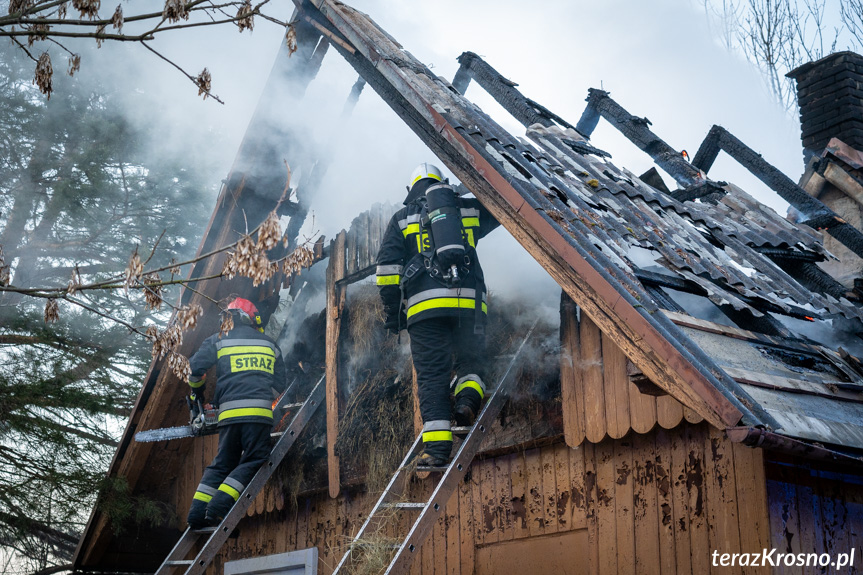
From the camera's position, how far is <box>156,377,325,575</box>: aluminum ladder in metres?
6.17

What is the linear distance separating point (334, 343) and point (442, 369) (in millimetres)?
2132

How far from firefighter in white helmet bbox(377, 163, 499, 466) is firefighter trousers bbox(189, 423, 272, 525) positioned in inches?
73.4

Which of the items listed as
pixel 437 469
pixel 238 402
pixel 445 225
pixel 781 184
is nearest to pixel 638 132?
pixel 781 184

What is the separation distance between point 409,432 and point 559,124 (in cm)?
396

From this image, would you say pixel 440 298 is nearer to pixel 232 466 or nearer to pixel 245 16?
pixel 245 16

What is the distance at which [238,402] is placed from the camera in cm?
682

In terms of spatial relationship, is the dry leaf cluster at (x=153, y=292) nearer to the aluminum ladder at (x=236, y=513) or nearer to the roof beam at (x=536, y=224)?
the roof beam at (x=536, y=224)

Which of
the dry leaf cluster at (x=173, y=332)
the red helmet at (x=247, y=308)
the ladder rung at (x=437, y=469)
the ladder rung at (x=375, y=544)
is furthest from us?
the red helmet at (x=247, y=308)

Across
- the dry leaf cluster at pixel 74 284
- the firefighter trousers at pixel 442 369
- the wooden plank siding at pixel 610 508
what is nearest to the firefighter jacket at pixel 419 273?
the firefighter trousers at pixel 442 369

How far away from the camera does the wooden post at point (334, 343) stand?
6.86 meters

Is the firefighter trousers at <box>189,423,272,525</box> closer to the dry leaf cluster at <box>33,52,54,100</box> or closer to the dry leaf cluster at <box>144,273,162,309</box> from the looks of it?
the dry leaf cluster at <box>144,273,162,309</box>

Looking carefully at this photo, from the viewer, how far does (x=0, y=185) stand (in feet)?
36.7

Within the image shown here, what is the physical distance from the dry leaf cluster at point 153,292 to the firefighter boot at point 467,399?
7.63 ft

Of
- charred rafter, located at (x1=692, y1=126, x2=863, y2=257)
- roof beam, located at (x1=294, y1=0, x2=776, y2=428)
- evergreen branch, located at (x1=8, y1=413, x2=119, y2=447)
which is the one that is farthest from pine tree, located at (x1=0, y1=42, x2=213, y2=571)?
charred rafter, located at (x1=692, y1=126, x2=863, y2=257)
